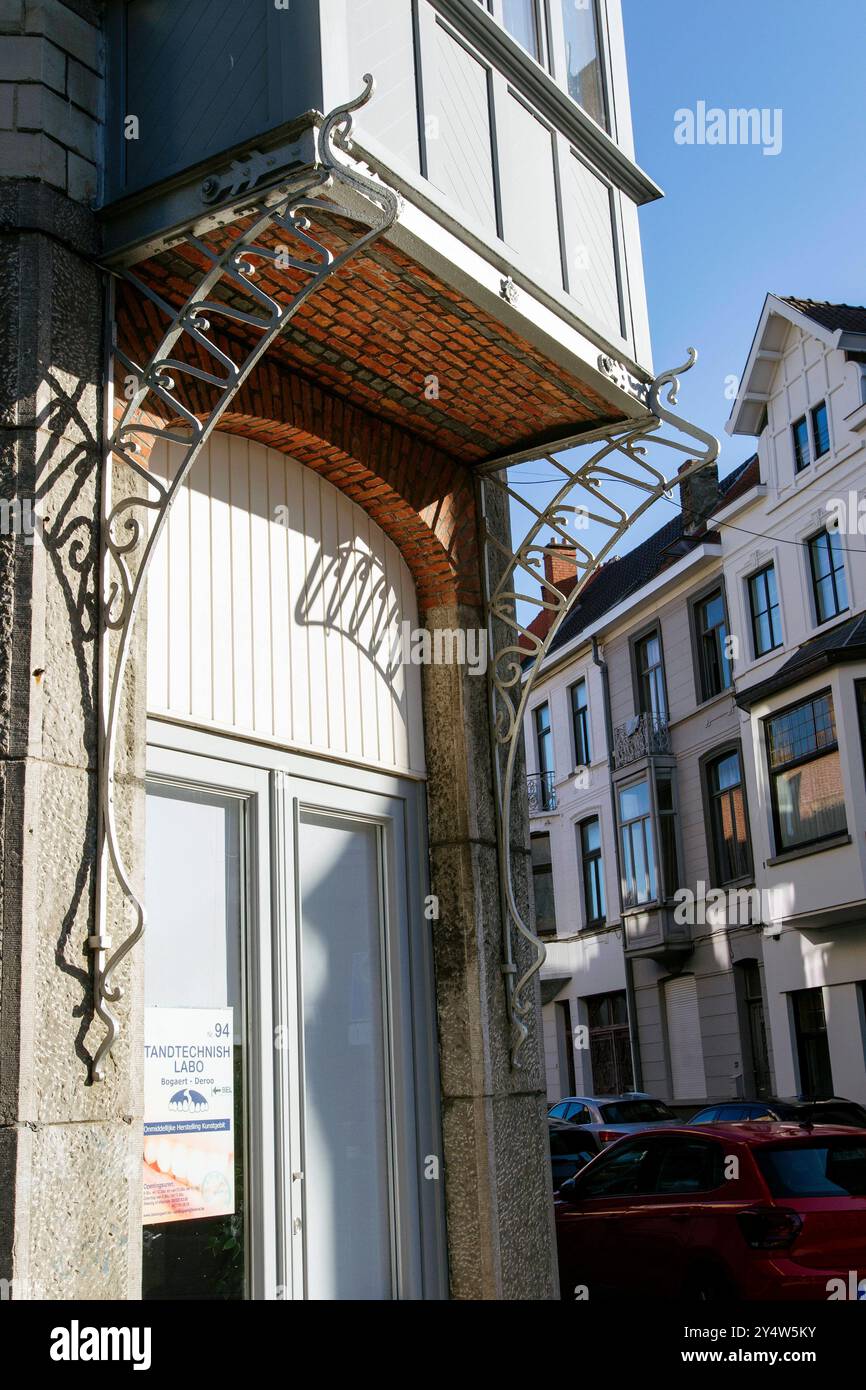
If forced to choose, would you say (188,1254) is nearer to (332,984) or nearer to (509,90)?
(332,984)

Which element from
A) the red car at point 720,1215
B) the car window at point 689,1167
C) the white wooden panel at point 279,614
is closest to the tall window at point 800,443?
the red car at point 720,1215

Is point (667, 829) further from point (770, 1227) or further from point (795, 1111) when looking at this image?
point (770, 1227)

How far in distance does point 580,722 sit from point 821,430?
12.0 m

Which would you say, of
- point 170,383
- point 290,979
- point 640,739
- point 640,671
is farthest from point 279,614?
point 640,671

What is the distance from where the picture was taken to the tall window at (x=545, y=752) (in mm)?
37281

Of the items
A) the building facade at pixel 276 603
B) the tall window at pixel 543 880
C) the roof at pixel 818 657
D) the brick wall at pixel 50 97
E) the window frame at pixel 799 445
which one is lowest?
the building facade at pixel 276 603

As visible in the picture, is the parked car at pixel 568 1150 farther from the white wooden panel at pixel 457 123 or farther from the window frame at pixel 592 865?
the window frame at pixel 592 865

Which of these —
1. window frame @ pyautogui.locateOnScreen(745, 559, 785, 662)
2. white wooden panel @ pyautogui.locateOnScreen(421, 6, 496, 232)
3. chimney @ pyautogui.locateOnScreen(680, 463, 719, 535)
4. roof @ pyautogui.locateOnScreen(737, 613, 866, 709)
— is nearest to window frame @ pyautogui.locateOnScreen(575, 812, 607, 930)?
chimney @ pyautogui.locateOnScreen(680, 463, 719, 535)

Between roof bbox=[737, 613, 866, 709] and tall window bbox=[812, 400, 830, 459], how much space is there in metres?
3.49

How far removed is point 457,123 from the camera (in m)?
6.33

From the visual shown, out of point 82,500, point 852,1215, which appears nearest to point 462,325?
point 82,500

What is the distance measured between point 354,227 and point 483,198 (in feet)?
3.55

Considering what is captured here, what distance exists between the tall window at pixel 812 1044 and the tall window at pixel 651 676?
8632 mm

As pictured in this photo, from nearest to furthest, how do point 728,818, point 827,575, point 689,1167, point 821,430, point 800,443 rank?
point 689,1167
point 827,575
point 821,430
point 800,443
point 728,818
